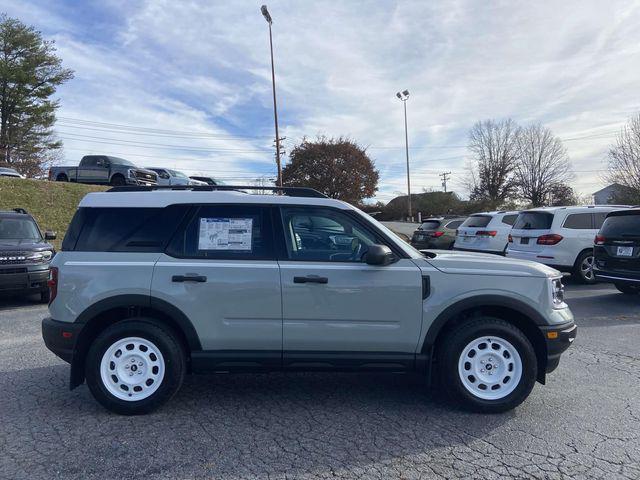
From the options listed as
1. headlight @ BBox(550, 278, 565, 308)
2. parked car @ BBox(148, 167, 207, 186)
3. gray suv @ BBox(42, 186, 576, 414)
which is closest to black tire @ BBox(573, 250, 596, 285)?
headlight @ BBox(550, 278, 565, 308)

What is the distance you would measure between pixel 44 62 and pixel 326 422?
41060 millimetres

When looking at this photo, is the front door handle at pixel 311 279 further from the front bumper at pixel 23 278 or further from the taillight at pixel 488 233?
the taillight at pixel 488 233

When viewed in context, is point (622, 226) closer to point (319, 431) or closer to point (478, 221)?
point (478, 221)

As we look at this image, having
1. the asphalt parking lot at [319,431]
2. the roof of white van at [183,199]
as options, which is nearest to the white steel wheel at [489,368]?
the asphalt parking lot at [319,431]

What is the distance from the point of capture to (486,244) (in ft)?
41.8

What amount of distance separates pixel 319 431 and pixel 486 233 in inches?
415

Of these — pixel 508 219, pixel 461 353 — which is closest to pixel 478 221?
pixel 508 219

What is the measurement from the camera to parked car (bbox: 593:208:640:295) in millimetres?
8062

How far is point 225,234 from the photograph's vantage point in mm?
3947

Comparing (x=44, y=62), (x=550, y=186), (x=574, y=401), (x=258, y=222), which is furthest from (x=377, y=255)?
(x=550, y=186)

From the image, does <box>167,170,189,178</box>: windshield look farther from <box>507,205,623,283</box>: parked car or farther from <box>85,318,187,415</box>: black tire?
<box>85,318,187,415</box>: black tire

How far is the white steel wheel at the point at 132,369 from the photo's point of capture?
3.79m

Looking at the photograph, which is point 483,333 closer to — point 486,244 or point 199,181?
point 486,244

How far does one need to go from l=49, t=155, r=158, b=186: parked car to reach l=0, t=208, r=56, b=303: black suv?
11805 millimetres
